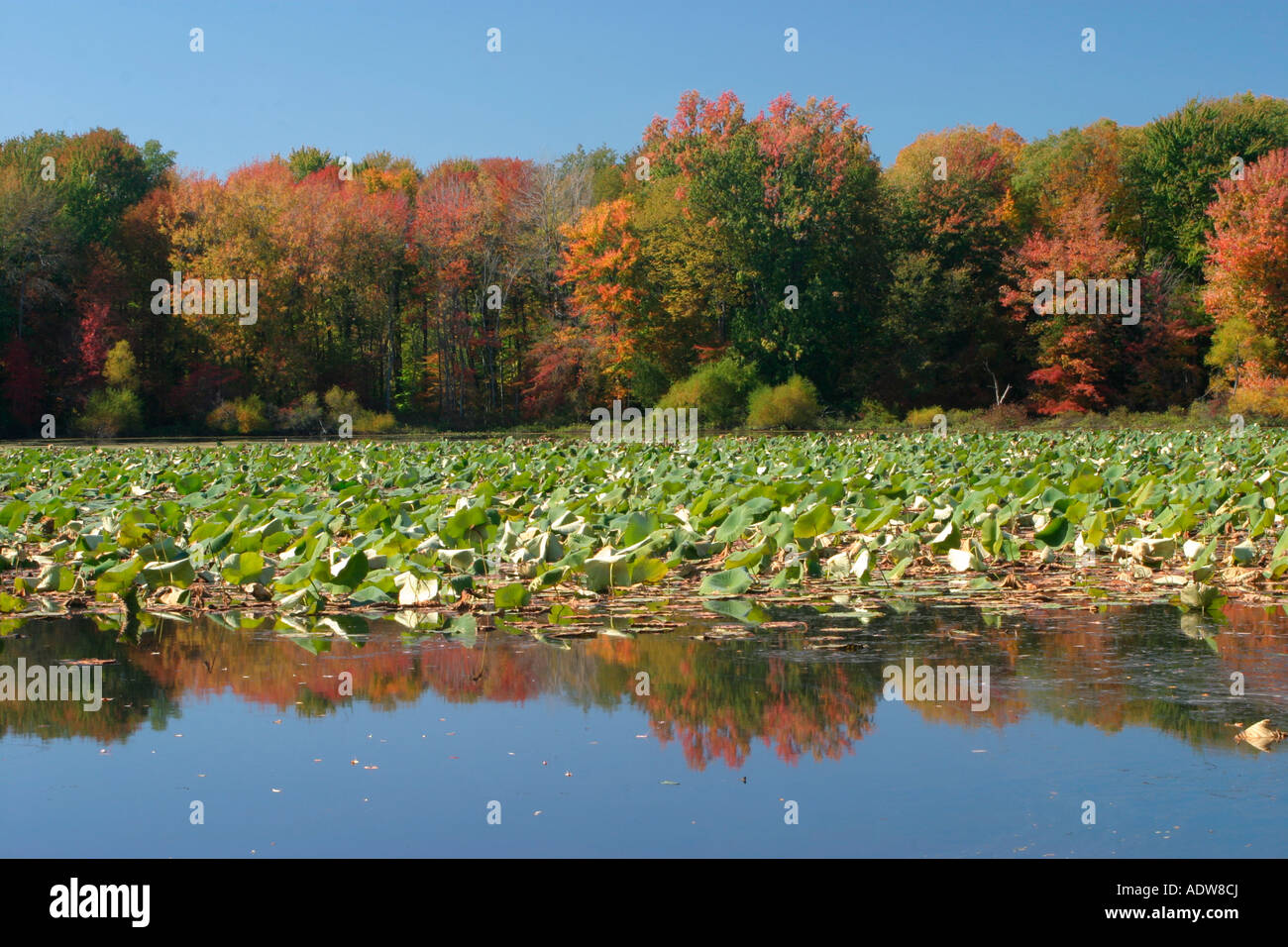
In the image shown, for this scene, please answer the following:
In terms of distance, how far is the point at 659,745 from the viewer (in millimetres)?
3834

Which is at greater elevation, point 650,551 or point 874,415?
point 874,415

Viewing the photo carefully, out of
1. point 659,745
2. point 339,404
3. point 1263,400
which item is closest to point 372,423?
point 339,404

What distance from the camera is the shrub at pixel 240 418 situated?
3947 cm

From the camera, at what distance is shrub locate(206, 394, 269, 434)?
1554 inches

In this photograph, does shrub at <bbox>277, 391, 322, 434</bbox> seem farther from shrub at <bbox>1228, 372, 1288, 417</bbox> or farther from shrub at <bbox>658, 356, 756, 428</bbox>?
shrub at <bbox>1228, 372, 1288, 417</bbox>

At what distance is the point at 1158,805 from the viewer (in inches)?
125

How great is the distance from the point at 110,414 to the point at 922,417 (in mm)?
25089

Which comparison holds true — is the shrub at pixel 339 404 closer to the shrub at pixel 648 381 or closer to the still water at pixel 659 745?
the shrub at pixel 648 381

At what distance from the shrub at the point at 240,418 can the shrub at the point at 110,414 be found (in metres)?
2.38

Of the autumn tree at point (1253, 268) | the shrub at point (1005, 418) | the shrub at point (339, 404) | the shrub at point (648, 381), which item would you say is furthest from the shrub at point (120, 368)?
the autumn tree at point (1253, 268)

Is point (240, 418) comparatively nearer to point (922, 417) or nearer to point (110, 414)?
point (110, 414)

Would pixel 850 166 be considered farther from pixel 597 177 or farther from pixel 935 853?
pixel 935 853

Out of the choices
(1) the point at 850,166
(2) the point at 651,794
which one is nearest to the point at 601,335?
(1) the point at 850,166
